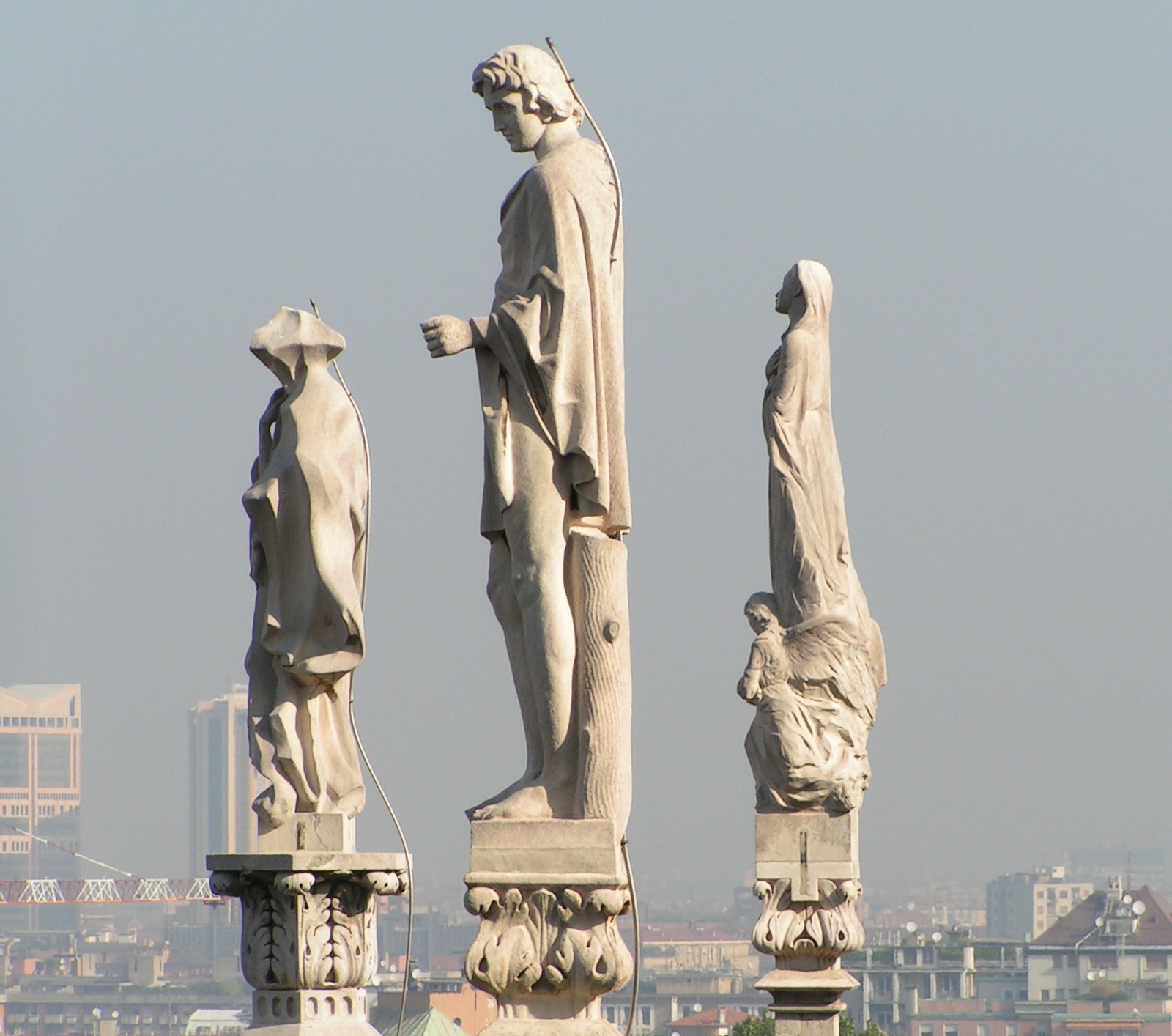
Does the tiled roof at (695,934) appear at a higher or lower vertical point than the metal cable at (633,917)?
lower

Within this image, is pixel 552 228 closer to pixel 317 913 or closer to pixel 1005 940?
pixel 317 913

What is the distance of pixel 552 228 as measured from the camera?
10820 millimetres

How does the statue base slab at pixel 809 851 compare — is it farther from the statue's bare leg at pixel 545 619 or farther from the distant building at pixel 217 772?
the distant building at pixel 217 772

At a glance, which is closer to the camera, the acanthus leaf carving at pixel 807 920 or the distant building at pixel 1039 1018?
the acanthus leaf carving at pixel 807 920

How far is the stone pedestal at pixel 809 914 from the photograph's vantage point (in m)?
14.5

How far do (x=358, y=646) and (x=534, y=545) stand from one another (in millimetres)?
1049

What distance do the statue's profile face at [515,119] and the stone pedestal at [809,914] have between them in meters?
4.81

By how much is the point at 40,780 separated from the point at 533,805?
517 ft

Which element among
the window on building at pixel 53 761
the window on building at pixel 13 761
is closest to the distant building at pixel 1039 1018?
the window on building at pixel 53 761

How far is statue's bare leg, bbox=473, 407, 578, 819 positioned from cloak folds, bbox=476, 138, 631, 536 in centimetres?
7

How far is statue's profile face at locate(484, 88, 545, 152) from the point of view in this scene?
36.3ft

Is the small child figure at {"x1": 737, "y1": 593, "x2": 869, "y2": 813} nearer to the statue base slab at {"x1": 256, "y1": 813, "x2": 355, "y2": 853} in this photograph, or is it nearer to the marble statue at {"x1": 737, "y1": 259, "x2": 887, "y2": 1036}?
the marble statue at {"x1": 737, "y1": 259, "x2": 887, "y2": 1036}

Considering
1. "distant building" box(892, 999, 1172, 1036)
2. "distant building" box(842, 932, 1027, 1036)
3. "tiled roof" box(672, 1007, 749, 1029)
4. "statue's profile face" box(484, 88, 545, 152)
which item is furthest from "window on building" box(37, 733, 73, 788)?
"statue's profile face" box(484, 88, 545, 152)

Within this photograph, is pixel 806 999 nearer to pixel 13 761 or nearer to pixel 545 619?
pixel 545 619
